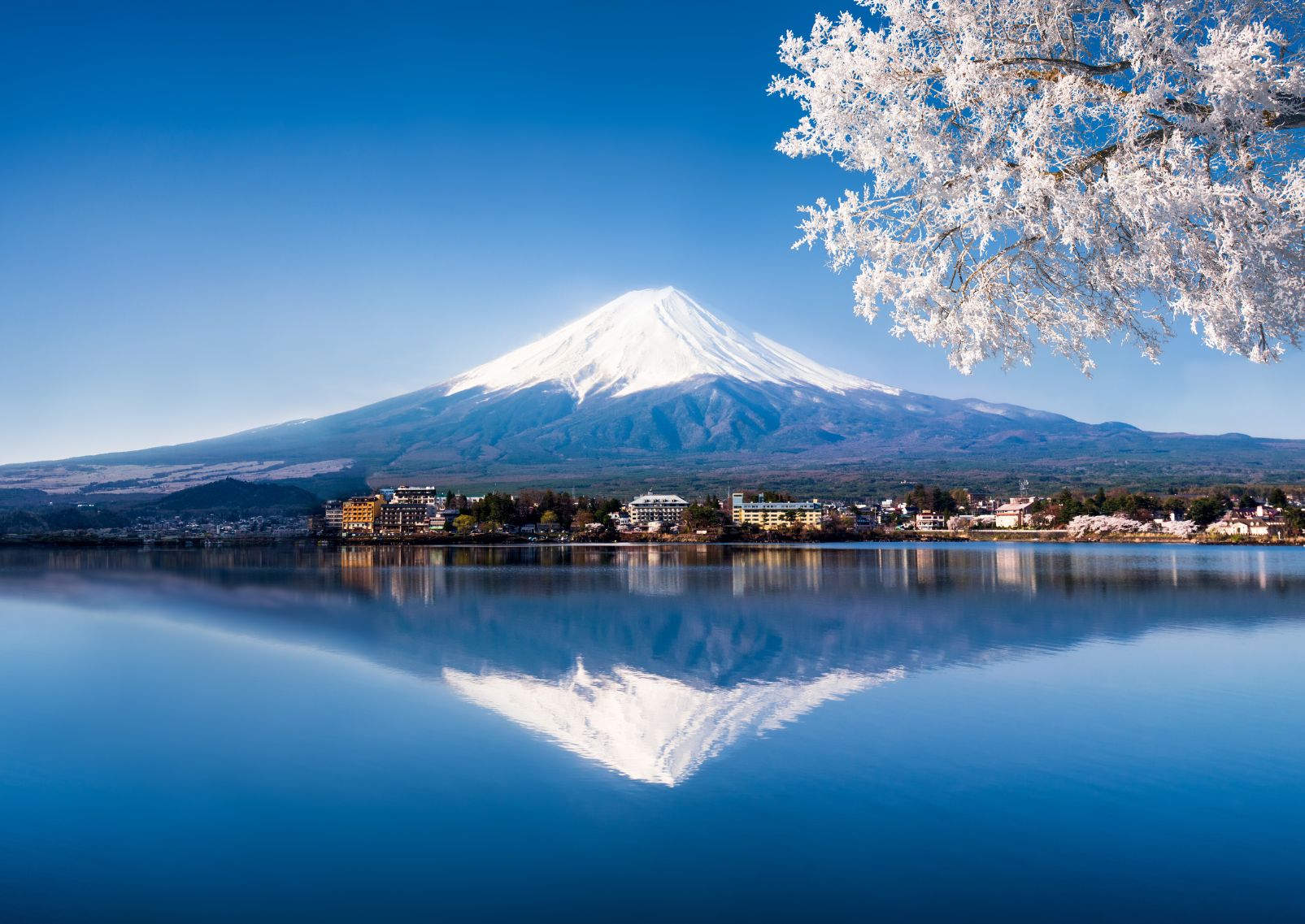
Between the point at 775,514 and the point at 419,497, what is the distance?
74.3ft

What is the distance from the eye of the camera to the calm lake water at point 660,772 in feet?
11.3

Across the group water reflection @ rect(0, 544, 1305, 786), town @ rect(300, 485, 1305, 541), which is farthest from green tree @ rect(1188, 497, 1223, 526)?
water reflection @ rect(0, 544, 1305, 786)

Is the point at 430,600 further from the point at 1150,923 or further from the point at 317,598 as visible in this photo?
the point at 1150,923

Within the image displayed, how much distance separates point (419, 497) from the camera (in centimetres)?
6309

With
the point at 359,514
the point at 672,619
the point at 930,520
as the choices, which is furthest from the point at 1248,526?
the point at 672,619

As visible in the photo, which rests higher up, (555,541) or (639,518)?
(639,518)

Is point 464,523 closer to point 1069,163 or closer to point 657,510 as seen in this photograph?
point 657,510

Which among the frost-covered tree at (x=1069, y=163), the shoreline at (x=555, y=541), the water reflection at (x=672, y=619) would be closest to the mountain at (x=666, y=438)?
the shoreline at (x=555, y=541)

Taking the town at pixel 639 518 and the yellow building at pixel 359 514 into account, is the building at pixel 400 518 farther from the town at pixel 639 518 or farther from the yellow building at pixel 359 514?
the yellow building at pixel 359 514

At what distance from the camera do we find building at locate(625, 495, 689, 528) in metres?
58.3

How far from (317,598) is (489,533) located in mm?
34280

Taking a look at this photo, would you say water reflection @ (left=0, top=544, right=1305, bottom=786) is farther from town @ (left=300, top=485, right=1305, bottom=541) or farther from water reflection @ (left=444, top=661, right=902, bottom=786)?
town @ (left=300, top=485, right=1305, bottom=541)

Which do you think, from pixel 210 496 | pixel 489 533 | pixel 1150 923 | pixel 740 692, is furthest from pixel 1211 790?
A: pixel 210 496

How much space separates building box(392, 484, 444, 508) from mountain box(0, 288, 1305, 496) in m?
6.83
